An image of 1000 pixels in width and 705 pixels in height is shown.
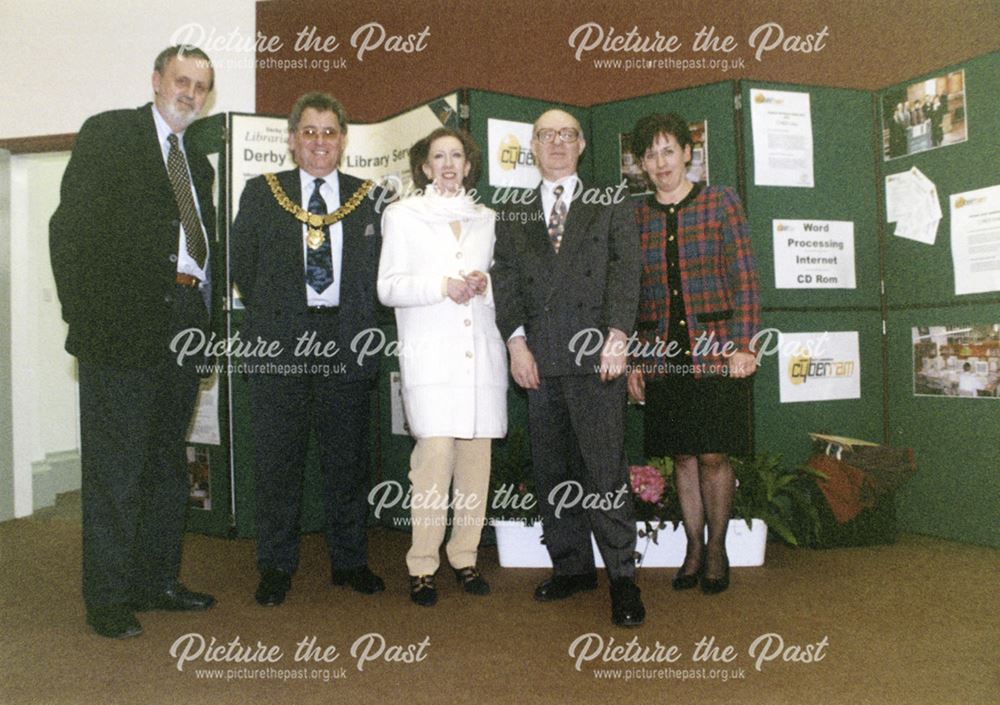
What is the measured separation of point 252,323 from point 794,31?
3.51 metres

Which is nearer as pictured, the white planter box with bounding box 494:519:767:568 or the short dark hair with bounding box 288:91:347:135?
the short dark hair with bounding box 288:91:347:135

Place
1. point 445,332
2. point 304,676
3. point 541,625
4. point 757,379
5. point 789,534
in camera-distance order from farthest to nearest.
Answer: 1. point 757,379
2. point 789,534
3. point 445,332
4. point 541,625
5. point 304,676

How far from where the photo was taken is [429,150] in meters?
2.90

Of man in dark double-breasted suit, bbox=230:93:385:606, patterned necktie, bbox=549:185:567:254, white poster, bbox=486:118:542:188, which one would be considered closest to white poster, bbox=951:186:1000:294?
white poster, bbox=486:118:542:188

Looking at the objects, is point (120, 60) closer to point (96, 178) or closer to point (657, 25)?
point (96, 178)

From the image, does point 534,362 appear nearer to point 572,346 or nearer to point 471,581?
point 572,346

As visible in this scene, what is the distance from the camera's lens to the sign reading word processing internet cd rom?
12.3 feet

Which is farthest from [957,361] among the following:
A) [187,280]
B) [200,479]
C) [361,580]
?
[200,479]

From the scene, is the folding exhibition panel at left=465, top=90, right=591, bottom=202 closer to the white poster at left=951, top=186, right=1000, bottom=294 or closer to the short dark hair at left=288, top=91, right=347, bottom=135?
the short dark hair at left=288, top=91, right=347, bottom=135

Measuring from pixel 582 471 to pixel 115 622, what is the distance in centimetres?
167

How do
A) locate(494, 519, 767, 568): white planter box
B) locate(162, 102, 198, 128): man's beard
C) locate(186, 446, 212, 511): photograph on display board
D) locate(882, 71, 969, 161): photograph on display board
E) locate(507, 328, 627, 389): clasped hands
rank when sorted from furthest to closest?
1. locate(186, 446, 212, 511): photograph on display board
2. locate(882, 71, 969, 161): photograph on display board
3. locate(494, 519, 767, 568): white planter box
4. locate(162, 102, 198, 128): man's beard
5. locate(507, 328, 627, 389): clasped hands

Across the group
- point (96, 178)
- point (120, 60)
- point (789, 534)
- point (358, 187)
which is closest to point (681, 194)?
point (358, 187)

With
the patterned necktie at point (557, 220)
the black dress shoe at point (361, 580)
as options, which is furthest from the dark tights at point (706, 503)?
the black dress shoe at point (361, 580)

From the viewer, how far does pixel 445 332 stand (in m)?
2.80
